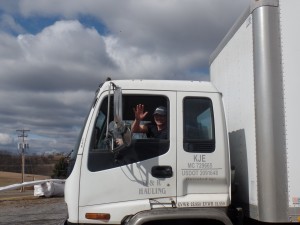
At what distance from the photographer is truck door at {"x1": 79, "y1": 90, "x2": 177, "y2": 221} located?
4.77 meters

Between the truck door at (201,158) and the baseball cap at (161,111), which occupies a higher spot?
the baseball cap at (161,111)

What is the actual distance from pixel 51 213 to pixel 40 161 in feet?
146

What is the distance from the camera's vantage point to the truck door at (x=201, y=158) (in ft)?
16.0

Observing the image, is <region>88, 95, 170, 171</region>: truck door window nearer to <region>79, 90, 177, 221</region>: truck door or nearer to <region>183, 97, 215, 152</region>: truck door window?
<region>79, 90, 177, 221</region>: truck door

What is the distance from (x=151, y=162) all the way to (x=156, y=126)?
47 cm

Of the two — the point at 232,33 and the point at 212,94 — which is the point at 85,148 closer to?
the point at 212,94

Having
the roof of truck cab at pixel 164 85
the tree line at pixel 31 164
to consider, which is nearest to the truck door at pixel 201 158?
the roof of truck cab at pixel 164 85

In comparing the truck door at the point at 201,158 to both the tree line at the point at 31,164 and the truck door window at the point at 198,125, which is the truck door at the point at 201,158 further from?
the tree line at the point at 31,164

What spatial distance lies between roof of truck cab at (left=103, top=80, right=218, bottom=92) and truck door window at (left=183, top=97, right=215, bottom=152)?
0.14 m

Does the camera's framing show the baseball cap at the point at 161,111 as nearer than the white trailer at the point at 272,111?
No

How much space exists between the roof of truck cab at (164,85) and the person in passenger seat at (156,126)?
223 mm

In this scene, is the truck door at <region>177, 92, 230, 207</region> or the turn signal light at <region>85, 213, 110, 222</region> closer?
the turn signal light at <region>85, 213, 110, 222</region>

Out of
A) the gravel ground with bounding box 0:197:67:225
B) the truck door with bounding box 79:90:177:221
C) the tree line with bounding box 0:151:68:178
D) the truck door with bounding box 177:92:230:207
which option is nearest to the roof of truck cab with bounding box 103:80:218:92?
the truck door with bounding box 177:92:230:207

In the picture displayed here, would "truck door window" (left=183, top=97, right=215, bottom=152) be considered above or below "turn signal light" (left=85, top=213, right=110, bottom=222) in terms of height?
above
